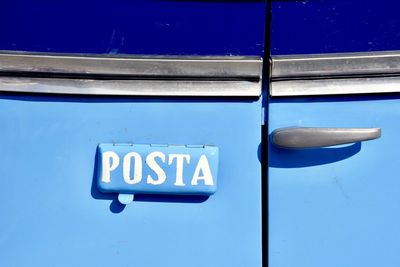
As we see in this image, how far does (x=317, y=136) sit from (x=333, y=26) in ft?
0.74

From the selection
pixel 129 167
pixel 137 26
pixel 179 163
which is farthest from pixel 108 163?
pixel 137 26

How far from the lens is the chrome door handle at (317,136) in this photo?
116cm

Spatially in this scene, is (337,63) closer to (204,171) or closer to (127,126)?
(204,171)

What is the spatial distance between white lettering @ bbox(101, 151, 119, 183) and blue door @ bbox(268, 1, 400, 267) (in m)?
0.33

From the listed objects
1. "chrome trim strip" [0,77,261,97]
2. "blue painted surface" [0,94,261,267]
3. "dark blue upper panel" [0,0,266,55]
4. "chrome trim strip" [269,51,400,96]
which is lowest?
"blue painted surface" [0,94,261,267]

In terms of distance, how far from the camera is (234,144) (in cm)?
120

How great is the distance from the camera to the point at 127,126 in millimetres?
1215

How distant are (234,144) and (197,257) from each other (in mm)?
261

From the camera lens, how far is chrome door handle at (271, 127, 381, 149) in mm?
1159

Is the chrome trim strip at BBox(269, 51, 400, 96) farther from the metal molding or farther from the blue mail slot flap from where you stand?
the blue mail slot flap

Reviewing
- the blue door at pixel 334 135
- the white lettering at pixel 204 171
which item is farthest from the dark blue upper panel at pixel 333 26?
the white lettering at pixel 204 171

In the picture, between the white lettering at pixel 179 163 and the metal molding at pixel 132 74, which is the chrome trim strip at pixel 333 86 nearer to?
the metal molding at pixel 132 74

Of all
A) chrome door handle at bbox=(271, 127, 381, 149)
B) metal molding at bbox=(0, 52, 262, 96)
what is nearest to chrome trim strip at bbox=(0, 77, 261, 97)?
metal molding at bbox=(0, 52, 262, 96)

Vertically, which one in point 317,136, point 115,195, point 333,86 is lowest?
point 115,195
